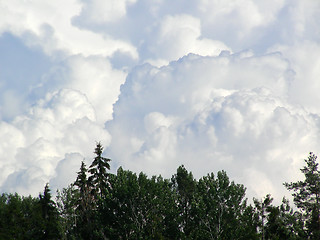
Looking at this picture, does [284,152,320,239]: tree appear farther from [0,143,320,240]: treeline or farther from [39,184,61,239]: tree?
[39,184,61,239]: tree

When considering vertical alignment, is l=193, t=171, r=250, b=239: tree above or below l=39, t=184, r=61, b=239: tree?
below

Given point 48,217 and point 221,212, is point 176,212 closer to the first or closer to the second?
point 221,212

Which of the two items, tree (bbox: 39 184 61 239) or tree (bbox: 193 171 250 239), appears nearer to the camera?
tree (bbox: 193 171 250 239)

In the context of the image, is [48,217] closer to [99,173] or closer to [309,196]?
[99,173]

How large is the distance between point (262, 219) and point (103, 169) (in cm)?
2493

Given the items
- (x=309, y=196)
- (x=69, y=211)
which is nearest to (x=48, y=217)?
(x=69, y=211)

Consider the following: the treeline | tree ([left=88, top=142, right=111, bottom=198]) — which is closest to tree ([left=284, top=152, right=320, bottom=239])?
the treeline

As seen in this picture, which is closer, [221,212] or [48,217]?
[221,212]

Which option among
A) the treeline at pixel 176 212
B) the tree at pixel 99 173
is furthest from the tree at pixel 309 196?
the tree at pixel 99 173

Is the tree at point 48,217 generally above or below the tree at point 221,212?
above

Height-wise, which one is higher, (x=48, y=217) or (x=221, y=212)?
(x=48, y=217)

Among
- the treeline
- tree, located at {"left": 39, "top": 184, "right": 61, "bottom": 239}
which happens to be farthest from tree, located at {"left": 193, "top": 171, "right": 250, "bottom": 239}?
tree, located at {"left": 39, "top": 184, "right": 61, "bottom": 239}

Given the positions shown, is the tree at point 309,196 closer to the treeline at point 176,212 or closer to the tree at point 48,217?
the treeline at point 176,212

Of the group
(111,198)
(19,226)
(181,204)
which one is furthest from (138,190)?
(19,226)
